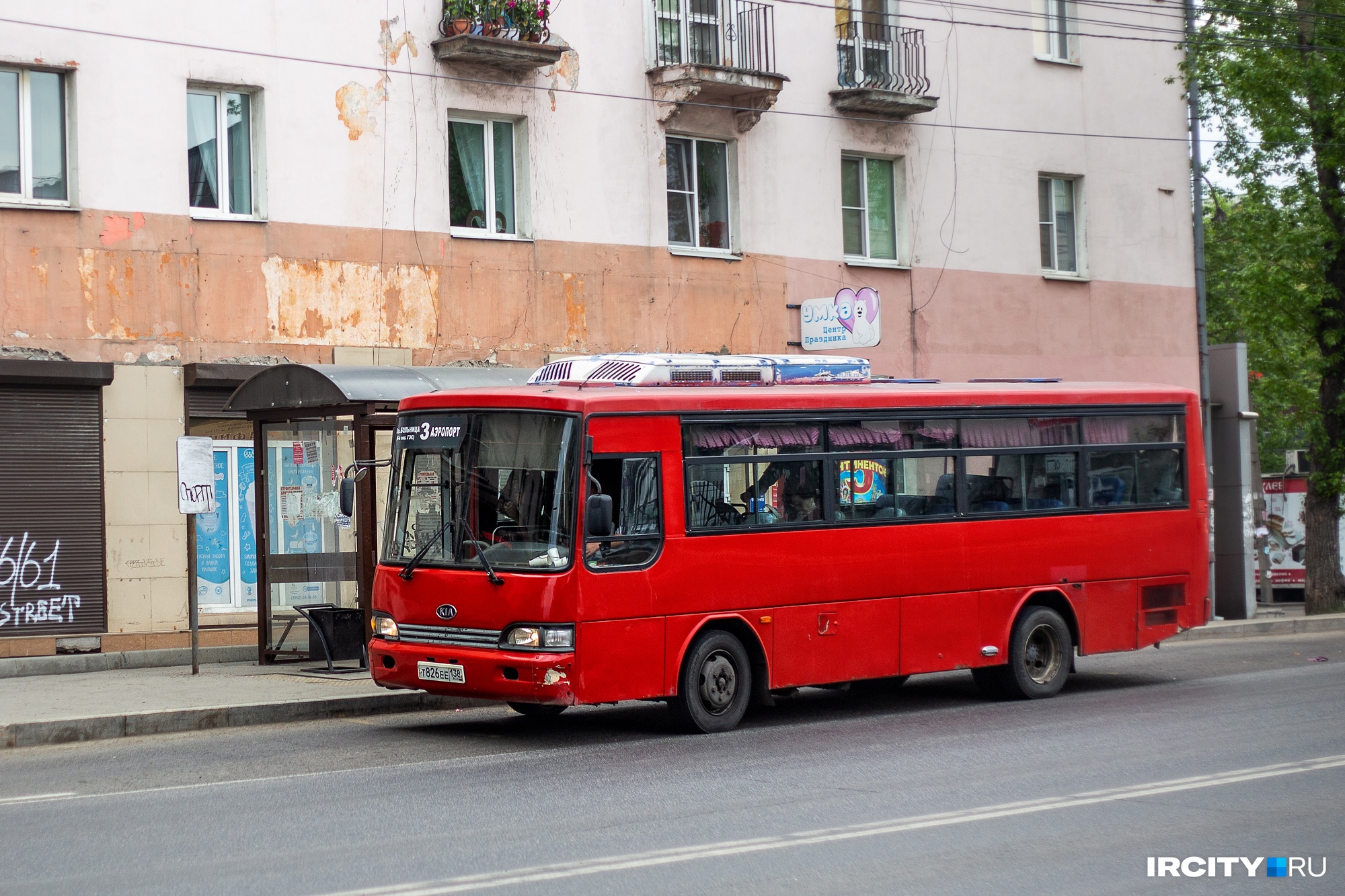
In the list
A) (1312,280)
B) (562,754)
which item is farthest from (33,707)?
(1312,280)

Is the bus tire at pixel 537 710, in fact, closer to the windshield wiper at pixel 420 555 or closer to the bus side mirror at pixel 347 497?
the windshield wiper at pixel 420 555

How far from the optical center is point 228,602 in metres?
18.4

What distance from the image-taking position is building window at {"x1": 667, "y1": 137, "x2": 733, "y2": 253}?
72.0 ft

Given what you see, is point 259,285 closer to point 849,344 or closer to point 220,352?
point 220,352

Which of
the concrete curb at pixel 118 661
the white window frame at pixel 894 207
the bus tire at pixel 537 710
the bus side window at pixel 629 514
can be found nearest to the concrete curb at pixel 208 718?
the bus tire at pixel 537 710

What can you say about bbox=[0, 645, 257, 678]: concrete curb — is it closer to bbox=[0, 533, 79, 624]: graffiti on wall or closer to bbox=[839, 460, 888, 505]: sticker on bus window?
bbox=[0, 533, 79, 624]: graffiti on wall

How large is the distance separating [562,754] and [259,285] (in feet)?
29.2

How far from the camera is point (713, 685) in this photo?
12.3 metres

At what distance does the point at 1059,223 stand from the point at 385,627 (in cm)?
1727

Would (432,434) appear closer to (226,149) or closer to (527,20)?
(226,149)

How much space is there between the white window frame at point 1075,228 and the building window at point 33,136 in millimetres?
15284

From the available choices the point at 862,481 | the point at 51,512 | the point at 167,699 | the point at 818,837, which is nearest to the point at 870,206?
the point at 862,481

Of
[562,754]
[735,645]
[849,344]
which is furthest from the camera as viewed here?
[849,344]

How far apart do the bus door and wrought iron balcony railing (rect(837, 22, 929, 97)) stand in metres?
12.6
